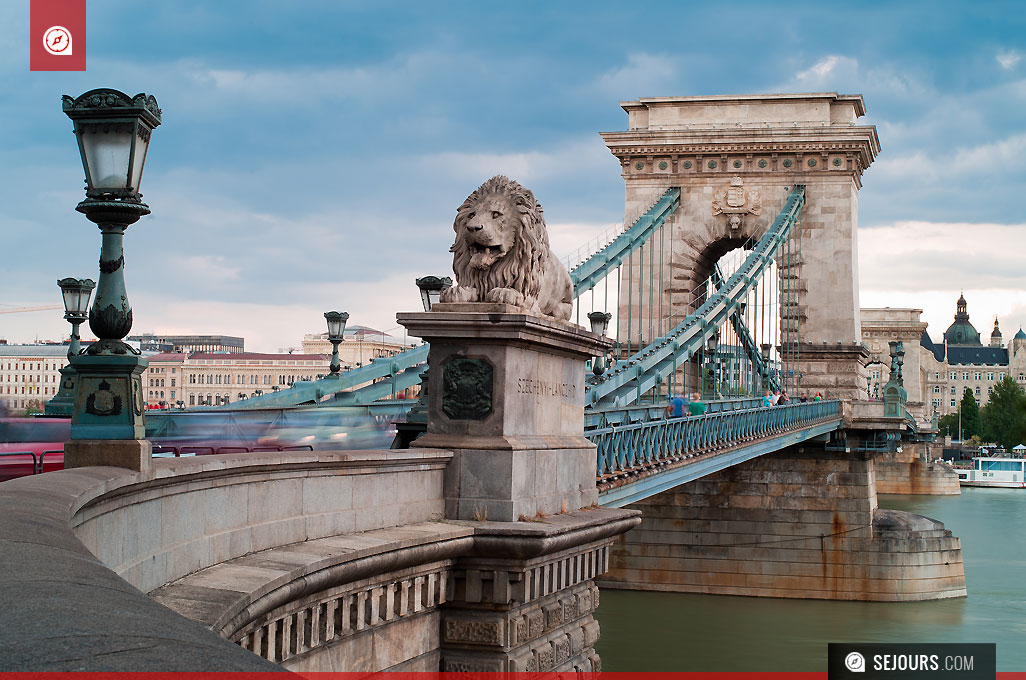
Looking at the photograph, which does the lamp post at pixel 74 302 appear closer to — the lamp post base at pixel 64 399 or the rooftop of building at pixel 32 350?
the lamp post base at pixel 64 399

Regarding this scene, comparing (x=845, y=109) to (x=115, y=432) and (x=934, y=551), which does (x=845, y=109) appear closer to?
(x=934, y=551)

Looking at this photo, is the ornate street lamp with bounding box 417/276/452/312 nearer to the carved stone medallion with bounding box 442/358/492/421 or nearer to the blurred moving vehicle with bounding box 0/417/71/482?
the blurred moving vehicle with bounding box 0/417/71/482

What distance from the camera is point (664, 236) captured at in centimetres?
4288

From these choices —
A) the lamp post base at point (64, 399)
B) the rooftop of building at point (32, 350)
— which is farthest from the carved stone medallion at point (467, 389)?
the rooftop of building at point (32, 350)

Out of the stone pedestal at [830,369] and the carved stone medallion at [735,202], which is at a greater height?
the carved stone medallion at [735,202]

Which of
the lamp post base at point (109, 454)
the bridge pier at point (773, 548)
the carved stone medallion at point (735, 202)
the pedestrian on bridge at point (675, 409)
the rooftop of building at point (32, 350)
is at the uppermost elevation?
the carved stone medallion at point (735, 202)

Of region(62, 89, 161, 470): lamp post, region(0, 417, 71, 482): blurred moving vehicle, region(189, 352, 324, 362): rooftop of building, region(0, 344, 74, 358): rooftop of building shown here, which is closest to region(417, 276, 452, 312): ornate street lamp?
region(0, 417, 71, 482): blurred moving vehicle

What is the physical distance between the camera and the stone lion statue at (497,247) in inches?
350

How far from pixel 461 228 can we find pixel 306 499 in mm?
2730

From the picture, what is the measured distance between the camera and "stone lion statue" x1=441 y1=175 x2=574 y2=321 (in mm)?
8898

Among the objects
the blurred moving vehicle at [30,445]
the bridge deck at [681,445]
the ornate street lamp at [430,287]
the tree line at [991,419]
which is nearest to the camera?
the blurred moving vehicle at [30,445]

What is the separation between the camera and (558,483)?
371 inches

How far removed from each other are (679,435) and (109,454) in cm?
1493

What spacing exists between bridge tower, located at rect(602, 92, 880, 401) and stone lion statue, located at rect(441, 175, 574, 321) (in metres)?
32.6
